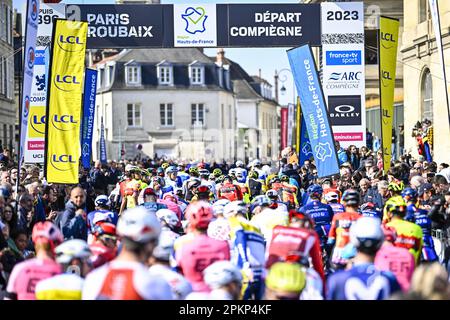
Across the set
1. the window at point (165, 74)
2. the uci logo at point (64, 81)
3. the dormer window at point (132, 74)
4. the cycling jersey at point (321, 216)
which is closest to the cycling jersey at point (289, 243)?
the cycling jersey at point (321, 216)

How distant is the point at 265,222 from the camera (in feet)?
40.0

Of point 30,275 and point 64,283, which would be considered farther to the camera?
point 30,275

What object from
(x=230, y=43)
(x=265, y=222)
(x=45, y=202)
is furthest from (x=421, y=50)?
(x=265, y=222)

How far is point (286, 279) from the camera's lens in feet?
24.5

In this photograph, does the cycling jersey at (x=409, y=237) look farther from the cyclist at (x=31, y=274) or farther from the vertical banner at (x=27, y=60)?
the vertical banner at (x=27, y=60)

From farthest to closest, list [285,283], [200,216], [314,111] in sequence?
1. [314,111]
2. [200,216]
3. [285,283]

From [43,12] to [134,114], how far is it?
53646 mm

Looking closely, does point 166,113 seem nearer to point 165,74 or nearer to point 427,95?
point 165,74

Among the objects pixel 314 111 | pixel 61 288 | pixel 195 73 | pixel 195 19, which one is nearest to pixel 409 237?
pixel 61 288

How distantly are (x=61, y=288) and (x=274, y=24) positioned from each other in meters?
20.9

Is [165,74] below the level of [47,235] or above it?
above

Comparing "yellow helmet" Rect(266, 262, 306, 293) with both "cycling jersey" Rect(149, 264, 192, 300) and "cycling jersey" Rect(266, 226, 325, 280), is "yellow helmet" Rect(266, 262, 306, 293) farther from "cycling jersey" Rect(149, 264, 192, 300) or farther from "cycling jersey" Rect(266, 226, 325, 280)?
"cycling jersey" Rect(266, 226, 325, 280)

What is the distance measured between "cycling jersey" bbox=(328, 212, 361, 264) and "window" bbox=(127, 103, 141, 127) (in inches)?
2705
